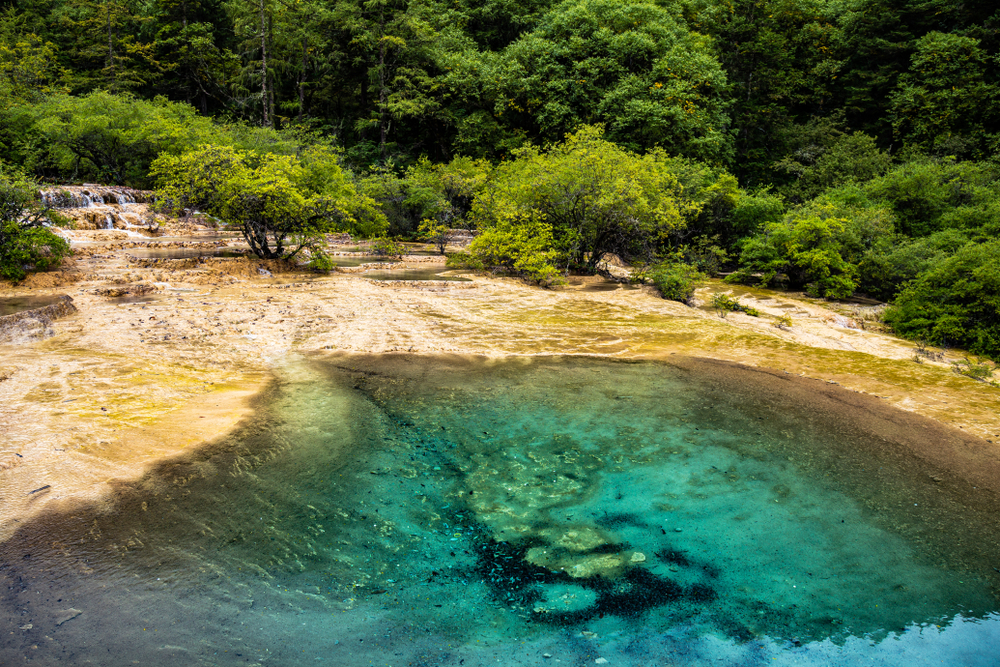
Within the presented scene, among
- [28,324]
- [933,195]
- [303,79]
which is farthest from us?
[303,79]

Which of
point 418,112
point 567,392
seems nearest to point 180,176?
point 567,392

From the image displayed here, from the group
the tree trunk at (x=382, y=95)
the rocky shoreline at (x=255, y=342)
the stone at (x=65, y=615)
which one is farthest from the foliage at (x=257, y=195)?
the tree trunk at (x=382, y=95)

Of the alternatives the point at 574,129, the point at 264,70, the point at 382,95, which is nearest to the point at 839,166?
the point at 574,129

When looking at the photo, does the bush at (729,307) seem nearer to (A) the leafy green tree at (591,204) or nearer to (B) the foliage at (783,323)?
(B) the foliage at (783,323)

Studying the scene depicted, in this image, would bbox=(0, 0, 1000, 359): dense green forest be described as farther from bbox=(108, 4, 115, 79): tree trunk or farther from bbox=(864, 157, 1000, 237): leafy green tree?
bbox=(108, 4, 115, 79): tree trunk

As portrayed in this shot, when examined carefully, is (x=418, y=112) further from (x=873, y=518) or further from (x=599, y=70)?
(x=873, y=518)

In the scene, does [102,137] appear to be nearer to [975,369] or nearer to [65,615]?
[65,615]
